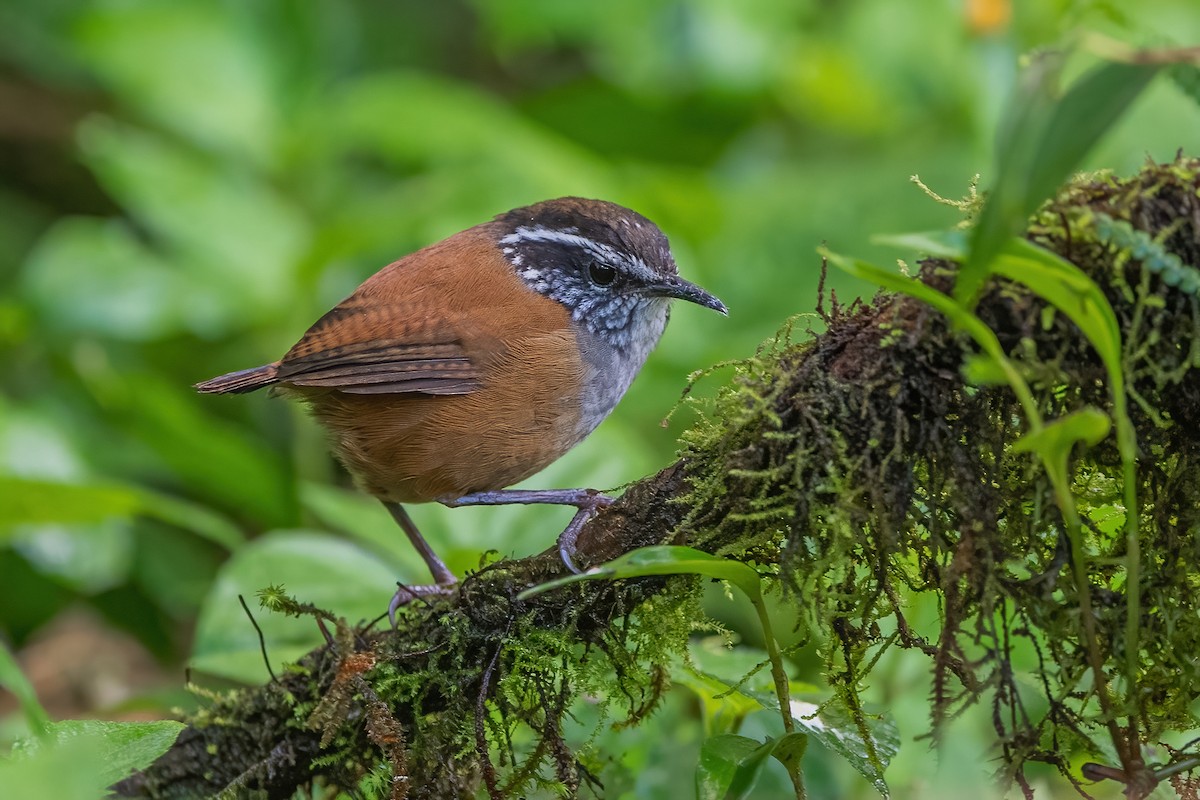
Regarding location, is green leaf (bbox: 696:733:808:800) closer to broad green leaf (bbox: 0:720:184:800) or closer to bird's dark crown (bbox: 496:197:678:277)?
broad green leaf (bbox: 0:720:184:800)

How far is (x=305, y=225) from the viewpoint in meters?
5.93

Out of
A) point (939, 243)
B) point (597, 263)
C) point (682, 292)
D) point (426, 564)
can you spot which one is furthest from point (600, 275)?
point (939, 243)

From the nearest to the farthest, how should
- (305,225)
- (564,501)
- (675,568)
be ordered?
(675,568)
(564,501)
(305,225)

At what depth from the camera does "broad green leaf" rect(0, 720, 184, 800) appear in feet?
4.82

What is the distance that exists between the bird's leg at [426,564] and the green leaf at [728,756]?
0.98 m

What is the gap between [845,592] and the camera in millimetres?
2230

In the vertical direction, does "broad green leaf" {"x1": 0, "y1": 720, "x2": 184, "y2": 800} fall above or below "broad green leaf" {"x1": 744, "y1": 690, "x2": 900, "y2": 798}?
below

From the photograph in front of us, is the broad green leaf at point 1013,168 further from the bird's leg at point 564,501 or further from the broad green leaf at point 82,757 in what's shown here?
the broad green leaf at point 82,757

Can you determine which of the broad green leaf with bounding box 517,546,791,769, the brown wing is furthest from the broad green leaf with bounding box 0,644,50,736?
the brown wing

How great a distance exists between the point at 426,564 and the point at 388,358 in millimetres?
676

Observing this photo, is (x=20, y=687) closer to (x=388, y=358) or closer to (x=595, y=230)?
(x=388, y=358)

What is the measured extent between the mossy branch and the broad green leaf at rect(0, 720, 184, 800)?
51 centimetres


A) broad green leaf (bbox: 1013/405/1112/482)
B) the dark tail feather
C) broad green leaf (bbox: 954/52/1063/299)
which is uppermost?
the dark tail feather

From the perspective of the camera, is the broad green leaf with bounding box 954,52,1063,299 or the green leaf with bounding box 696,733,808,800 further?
the green leaf with bounding box 696,733,808,800
